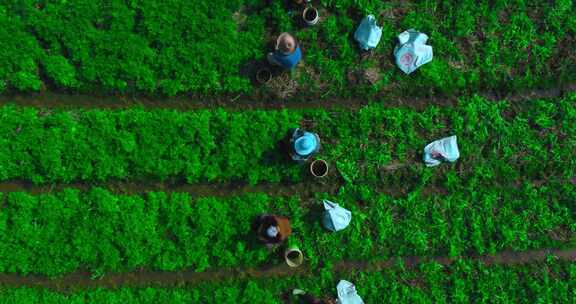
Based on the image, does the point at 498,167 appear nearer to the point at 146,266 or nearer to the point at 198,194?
the point at 198,194

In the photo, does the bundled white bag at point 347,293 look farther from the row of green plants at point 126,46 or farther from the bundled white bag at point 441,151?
the row of green plants at point 126,46

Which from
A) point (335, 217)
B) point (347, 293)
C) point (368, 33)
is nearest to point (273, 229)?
point (335, 217)

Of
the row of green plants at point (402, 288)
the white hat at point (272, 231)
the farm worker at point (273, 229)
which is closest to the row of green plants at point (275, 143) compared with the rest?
the farm worker at point (273, 229)

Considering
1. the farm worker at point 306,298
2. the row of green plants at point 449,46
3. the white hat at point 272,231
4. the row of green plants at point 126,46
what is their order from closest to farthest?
the white hat at point 272,231, the farm worker at point 306,298, the row of green plants at point 126,46, the row of green plants at point 449,46

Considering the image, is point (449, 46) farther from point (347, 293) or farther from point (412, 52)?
point (347, 293)

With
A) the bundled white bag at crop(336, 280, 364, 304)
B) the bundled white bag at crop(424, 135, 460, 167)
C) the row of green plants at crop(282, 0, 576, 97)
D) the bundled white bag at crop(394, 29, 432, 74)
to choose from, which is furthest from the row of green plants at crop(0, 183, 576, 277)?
the bundled white bag at crop(394, 29, 432, 74)

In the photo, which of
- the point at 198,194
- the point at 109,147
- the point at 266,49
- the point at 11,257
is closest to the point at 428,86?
the point at 266,49

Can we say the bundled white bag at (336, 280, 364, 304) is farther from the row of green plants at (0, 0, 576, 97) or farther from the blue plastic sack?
the blue plastic sack
